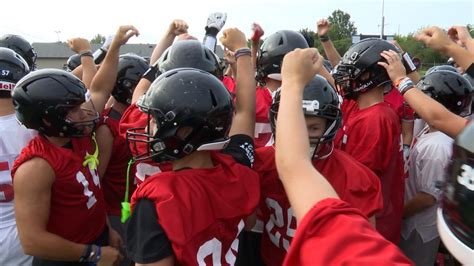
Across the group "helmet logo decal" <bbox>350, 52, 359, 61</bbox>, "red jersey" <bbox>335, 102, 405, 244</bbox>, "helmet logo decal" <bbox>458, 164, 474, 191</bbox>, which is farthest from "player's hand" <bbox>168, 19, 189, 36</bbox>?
"helmet logo decal" <bbox>458, 164, 474, 191</bbox>

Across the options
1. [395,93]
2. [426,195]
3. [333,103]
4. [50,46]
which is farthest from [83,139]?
[50,46]

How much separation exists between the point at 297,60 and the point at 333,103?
85 centimetres

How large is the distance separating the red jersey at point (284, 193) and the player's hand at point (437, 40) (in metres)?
1.88

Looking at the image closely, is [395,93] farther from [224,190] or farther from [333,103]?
[224,190]

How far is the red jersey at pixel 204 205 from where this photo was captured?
2127mm

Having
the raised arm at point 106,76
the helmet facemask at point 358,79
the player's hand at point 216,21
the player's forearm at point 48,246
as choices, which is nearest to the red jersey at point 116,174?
the raised arm at point 106,76

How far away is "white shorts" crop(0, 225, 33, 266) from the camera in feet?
11.3

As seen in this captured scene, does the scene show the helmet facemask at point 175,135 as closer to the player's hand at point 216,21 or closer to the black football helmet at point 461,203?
the black football helmet at point 461,203

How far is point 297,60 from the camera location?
2105mm

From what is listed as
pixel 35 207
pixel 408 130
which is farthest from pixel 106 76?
pixel 408 130

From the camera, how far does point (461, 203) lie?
140 centimetres

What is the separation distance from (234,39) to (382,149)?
154cm

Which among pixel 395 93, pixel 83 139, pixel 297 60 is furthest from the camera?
pixel 395 93

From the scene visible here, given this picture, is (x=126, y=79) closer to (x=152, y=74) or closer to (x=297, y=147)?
(x=152, y=74)
